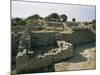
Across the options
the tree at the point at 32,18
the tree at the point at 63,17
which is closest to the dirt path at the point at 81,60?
the tree at the point at 63,17

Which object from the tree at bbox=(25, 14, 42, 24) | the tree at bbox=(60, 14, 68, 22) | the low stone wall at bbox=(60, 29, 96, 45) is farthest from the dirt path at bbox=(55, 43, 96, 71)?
the tree at bbox=(25, 14, 42, 24)

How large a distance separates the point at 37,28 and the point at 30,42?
186 millimetres

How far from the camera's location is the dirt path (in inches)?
91.9

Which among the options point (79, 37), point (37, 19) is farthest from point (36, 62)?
point (79, 37)

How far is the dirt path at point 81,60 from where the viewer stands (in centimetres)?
Answer: 233

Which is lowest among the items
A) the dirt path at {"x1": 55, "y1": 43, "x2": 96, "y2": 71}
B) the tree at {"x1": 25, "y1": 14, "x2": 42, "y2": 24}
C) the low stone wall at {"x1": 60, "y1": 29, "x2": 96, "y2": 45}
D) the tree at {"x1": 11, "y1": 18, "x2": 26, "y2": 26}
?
the dirt path at {"x1": 55, "y1": 43, "x2": 96, "y2": 71}

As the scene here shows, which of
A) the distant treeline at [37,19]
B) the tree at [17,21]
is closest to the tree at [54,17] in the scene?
the distant treeline at [37,19]

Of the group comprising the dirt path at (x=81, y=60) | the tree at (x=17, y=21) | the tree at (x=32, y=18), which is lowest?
the dirt path at (x=81, y=60)

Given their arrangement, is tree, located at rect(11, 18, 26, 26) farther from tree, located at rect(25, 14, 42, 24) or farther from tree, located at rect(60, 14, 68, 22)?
tree, located at rect(60, 14, 68, 22)

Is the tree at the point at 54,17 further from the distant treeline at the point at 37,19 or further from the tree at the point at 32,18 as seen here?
the tree at the point at 32,18

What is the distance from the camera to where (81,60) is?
7.91ft

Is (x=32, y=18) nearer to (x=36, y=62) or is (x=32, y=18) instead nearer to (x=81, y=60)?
(x=36, y=62)

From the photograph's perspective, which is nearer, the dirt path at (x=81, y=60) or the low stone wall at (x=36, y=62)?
the low stone wall at (x=36, y=62)

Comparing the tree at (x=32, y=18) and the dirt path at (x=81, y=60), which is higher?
the tree at (x=32, y=18)
